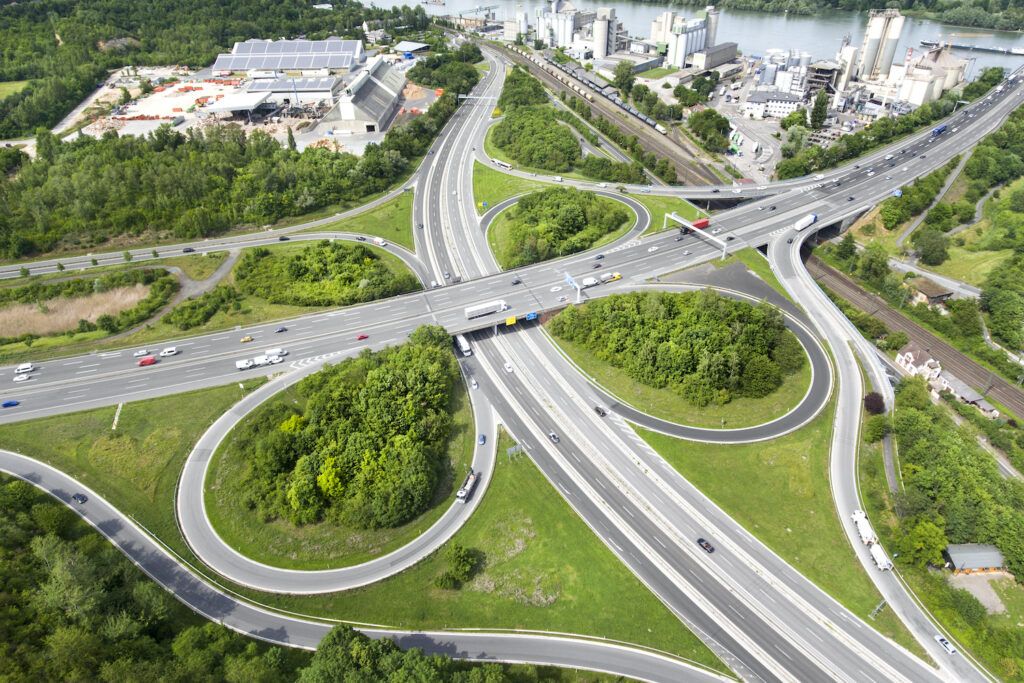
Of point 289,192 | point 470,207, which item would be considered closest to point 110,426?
point 289,192

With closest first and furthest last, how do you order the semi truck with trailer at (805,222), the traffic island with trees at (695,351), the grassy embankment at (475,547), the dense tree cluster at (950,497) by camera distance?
the grassy embankment at (475,547) < the dense tree cluster at (950,497) < the traffic island with trees at (695,351) < the semi truck with trailer at (805,222)

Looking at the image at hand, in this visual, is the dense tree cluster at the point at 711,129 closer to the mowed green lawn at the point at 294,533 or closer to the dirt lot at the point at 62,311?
the mowed green lawn at the point at 294,533

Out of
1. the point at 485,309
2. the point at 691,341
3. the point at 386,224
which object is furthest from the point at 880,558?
the point at 386,224

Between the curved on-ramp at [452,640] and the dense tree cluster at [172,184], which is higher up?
the dense tree cluster at [172,184]

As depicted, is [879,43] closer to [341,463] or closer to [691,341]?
[691,341]

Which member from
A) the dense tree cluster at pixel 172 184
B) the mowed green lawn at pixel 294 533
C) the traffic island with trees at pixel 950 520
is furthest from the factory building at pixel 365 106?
the traffic island with trees at pixel 950 520

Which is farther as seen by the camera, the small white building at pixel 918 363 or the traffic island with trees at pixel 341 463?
the small white building at pixel 918 363

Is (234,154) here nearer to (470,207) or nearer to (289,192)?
(289,192)
